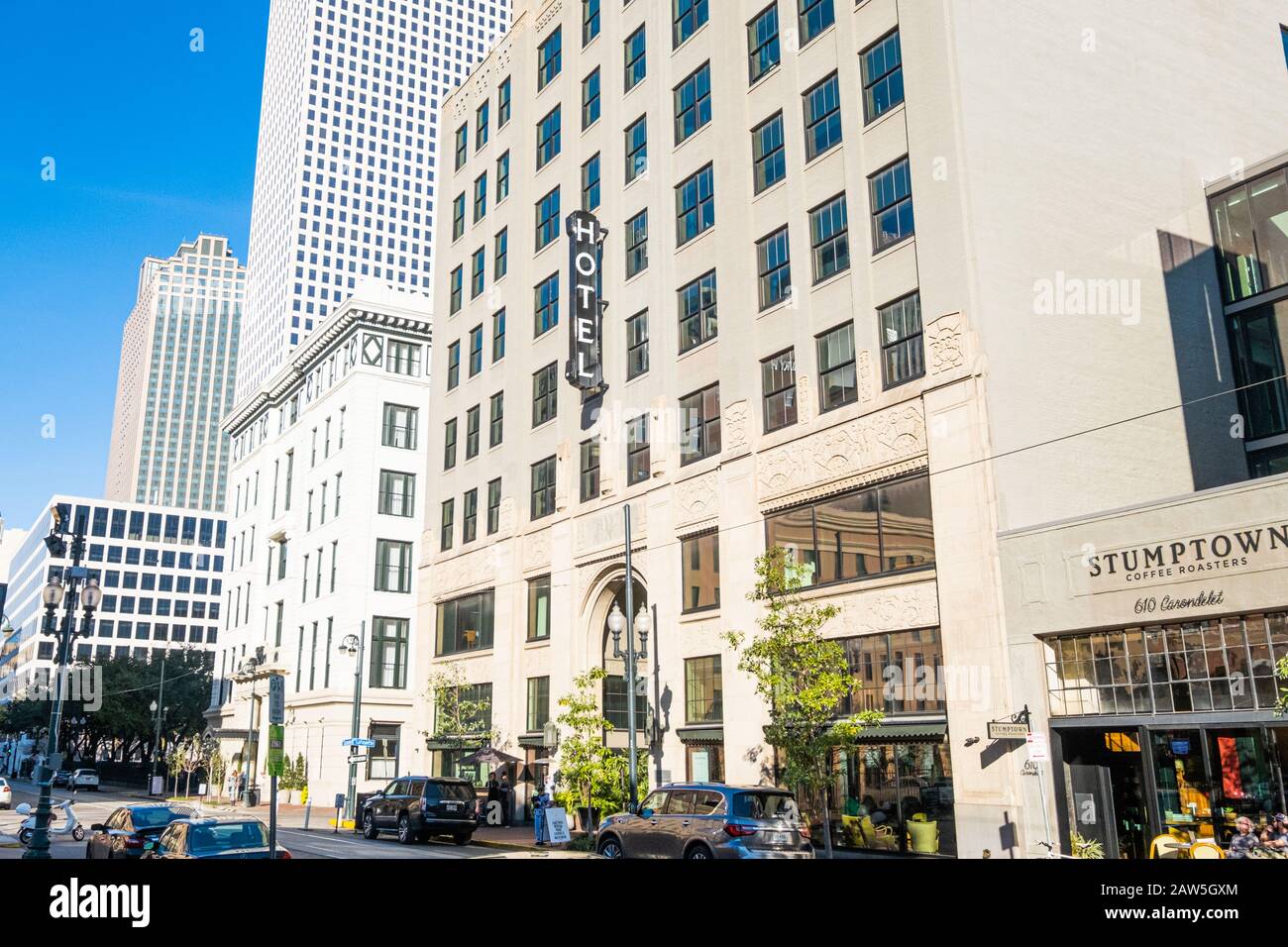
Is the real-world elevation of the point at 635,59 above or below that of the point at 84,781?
above

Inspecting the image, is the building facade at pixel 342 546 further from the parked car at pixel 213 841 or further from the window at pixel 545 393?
the parked car at pixel 213 841

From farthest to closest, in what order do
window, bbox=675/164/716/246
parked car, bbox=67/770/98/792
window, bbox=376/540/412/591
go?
1. parked car, bbox=67/770/98/792
2. window, bbox=376/540/412/591
3. window, bbox=675/164/716/246

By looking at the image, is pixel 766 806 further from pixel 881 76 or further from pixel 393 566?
pixel 393 566

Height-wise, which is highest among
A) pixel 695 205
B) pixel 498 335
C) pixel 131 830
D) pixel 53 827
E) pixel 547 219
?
pixel 547 219

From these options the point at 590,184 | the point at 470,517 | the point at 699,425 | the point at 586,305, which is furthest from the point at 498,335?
the point at 699,425

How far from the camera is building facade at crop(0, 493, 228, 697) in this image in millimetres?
158625

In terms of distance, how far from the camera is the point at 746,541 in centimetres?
3170

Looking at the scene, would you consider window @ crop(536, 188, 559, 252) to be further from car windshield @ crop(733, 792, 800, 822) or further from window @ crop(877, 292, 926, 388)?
car windshield @ crop(733, 792, 800, 822)

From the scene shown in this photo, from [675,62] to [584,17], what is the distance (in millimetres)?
8829

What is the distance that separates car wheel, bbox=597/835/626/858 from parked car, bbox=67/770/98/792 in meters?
69.4

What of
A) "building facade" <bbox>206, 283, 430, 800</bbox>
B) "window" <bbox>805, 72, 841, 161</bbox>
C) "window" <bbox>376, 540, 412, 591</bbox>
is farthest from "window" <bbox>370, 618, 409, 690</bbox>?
"window" <bbox>805, 72, 841, 161</bbox>

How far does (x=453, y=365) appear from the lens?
51.9 m

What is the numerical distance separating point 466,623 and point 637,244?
1843 cm
